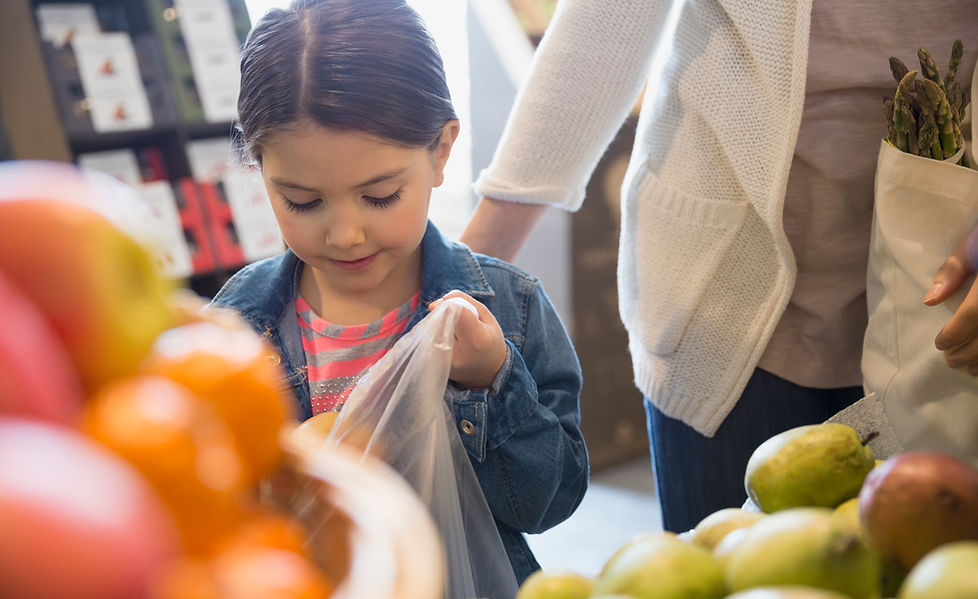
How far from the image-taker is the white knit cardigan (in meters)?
1.10

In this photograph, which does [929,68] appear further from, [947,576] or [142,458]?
[142,458]

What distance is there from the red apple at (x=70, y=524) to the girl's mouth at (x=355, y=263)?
2.26 feet

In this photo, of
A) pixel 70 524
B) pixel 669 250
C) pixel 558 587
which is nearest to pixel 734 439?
pixel 669 250

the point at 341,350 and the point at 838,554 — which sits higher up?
the point at 838,554

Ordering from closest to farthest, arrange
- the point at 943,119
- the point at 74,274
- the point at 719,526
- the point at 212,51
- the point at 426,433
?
the point at 74,274, the point at 719,526, the point at 426,433, the point at 943,119, the point at 212,51

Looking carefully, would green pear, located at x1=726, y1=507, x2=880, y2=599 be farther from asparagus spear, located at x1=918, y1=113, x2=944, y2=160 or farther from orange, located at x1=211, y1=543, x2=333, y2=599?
asparagus spear, located at x1=918, y1=113, x2=944, y2=160

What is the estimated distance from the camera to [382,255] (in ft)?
3.50

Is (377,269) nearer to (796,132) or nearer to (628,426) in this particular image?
(796,132)

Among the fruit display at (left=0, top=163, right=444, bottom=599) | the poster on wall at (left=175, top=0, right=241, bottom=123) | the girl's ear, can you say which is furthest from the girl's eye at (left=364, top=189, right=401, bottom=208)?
the poster on wall at (left=175, top=0, right=241, bottom=123)

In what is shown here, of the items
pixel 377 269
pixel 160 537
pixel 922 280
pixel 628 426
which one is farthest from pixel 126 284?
pixel 628 426

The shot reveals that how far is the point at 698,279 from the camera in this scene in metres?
1.19

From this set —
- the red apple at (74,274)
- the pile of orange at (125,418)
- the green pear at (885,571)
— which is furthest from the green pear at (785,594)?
the red apple at (74,274)

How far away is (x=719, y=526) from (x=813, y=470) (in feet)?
0.32

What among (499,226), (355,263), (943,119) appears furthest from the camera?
(499,226)
